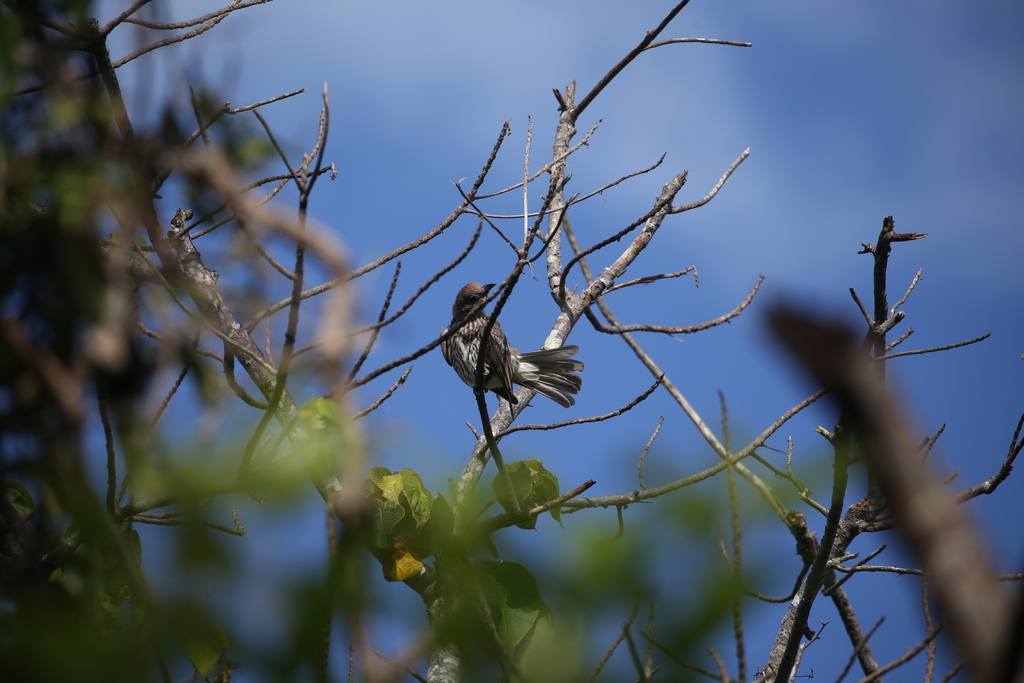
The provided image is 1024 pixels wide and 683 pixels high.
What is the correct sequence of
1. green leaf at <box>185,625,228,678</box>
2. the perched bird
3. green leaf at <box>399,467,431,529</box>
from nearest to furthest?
green leaf at <box>185,625,228,678</box> < green leaf at <box>399,467,431,529</box> < the perched bird

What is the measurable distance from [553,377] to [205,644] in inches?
199

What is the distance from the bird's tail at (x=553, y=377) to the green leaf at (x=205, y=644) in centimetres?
446

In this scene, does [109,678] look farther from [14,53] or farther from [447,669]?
[447,669]

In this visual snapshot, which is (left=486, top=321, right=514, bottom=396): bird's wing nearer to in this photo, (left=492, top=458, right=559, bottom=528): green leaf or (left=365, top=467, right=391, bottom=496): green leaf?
(left=492, top=458, right=559, bottom=528): green leaf

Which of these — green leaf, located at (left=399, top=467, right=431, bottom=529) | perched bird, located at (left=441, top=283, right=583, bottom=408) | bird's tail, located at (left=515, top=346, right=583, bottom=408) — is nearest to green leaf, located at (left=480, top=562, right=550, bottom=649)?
green leaf, located at (left=399, top=467, right=431, bottom=529)

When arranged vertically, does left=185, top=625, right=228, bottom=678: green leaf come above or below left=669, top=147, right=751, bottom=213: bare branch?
below

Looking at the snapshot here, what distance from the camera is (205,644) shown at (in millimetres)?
1252

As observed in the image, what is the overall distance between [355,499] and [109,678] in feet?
1.38

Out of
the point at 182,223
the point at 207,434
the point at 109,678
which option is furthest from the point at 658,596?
the point at 182,223

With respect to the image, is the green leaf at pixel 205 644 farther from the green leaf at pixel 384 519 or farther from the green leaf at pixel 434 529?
the green leaf at pixel 384 519

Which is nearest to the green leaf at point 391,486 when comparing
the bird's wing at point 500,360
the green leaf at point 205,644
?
the bird's wing at point 500,360

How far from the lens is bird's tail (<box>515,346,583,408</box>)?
5.99m

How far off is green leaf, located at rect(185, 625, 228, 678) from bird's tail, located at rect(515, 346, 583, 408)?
4.46 meters

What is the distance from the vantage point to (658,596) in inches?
42.1
